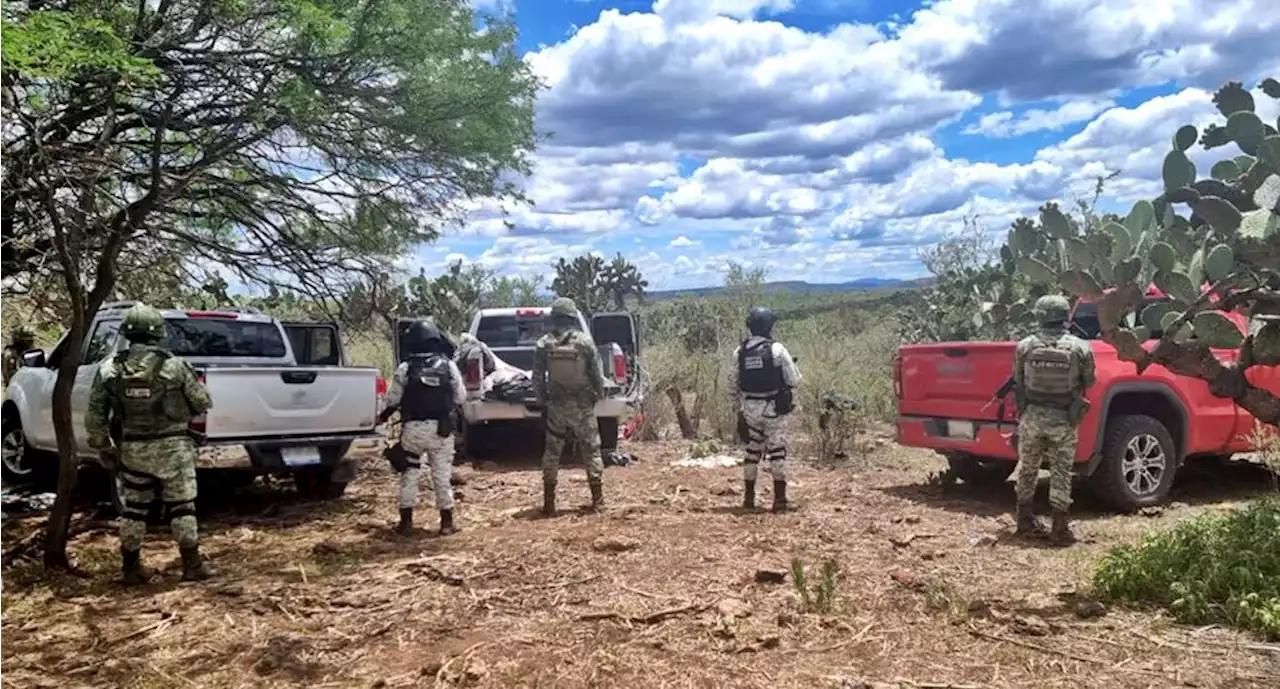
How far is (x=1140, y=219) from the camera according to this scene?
522cm

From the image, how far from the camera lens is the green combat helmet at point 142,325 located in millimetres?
5988

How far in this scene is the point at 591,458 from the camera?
8203 mm

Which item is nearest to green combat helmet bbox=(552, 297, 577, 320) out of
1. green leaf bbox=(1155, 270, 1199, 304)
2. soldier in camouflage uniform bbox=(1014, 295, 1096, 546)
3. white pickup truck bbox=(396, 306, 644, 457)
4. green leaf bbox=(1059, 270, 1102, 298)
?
white pickup truck bbox=(396, 306, 644, 457)

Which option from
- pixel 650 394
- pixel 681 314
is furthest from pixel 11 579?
pixel 681 314

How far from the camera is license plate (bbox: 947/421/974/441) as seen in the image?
25.4 ft

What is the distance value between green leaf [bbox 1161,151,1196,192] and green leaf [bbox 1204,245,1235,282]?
0.51 meters

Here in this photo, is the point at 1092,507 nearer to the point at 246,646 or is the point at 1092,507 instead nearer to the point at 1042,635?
the point at 1042,635

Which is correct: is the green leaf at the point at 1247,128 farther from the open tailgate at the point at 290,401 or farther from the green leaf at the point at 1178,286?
the open tailgate at the point at 290,401

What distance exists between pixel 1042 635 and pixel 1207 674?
2.32 ft

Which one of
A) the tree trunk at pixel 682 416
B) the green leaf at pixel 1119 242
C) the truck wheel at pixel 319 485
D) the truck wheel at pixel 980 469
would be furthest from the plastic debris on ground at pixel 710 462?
the green leaf at pixel 1119 242

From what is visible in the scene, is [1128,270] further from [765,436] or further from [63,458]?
[63,458]

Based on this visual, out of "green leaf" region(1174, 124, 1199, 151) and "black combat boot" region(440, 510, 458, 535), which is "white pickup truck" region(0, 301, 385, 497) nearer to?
"black combat boot" region(440, 510, 458, 535)

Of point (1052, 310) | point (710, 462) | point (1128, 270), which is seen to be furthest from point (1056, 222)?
point (710, 462)

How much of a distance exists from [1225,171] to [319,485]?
7353mm
